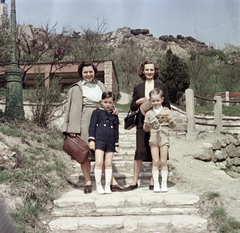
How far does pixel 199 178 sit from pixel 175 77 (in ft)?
43.1

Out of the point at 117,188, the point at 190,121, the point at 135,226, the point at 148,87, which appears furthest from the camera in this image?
the point at 190,121

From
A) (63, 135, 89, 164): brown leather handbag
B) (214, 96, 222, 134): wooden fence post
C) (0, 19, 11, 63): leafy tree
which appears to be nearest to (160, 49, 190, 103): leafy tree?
(214, 96, 222, 134): wooden fence post

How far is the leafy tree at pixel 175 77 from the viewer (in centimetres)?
1692

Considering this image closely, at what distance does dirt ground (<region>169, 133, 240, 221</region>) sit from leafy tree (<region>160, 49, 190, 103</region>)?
396 inches

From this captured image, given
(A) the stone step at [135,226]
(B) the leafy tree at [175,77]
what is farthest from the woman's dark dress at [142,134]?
(B) the leafy tree at [175,77]

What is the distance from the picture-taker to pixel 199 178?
452cm

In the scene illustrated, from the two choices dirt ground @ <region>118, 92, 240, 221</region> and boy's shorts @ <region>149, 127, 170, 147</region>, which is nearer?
dirt ground @ <region>118, 92, 240, 221</region>

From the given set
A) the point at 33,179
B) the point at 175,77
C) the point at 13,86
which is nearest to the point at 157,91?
the point at 33,179

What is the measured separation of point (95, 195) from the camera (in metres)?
3.69

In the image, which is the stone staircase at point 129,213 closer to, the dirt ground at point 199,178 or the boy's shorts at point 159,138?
the dirt ground at point 199,178

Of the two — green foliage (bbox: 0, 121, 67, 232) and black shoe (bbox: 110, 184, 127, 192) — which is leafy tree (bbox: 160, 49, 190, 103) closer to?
green foliage (bbox: 0, 121, 67, 232)

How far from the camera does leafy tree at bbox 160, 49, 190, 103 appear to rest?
1692 centimetres

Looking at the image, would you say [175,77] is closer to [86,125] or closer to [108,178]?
[86,125]

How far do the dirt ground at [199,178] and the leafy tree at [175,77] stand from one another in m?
10.1
